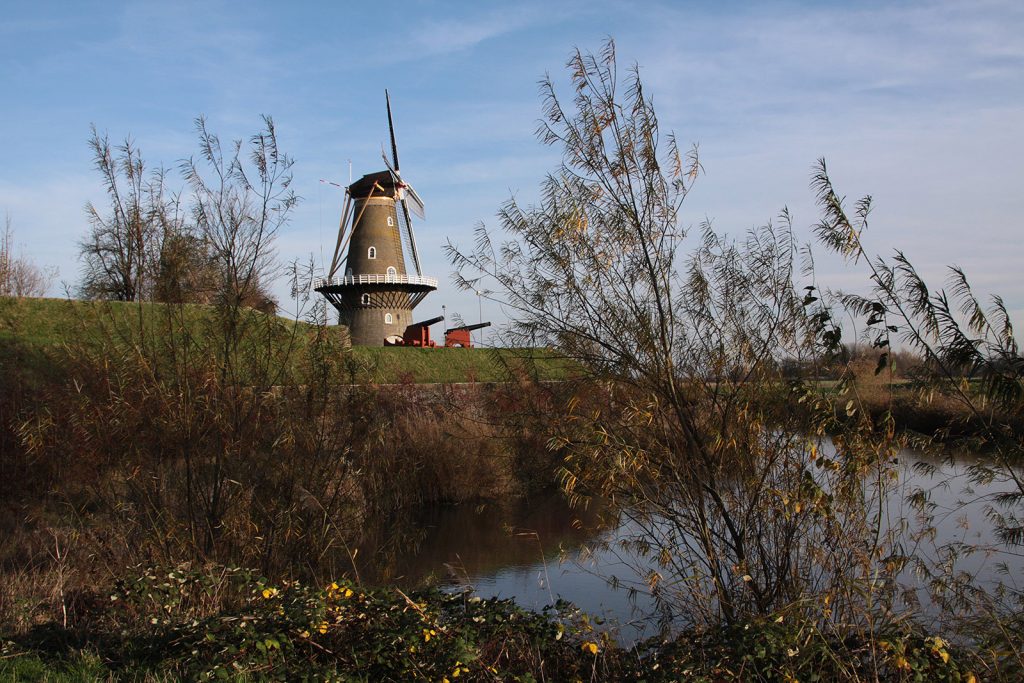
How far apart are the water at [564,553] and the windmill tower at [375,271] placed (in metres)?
19.0

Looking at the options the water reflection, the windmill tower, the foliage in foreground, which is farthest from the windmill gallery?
the foliage in foreground

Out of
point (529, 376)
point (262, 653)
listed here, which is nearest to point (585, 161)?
point (529, 376)

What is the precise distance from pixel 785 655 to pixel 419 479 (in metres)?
10.3

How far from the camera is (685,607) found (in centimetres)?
481

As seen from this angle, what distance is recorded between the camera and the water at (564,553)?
5729mm

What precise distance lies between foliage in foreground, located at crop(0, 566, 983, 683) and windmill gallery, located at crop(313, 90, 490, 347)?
26.2m

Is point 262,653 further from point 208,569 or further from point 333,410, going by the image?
point 333,410

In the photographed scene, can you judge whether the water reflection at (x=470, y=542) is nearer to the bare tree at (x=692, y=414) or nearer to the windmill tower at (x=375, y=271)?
the bare tree at (x=692, y=414)

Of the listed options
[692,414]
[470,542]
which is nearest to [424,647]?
[692,414]

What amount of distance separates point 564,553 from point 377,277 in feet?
86.0

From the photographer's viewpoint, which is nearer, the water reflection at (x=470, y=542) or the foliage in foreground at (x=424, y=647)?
the foliage in foreground at (x=424, y=647)

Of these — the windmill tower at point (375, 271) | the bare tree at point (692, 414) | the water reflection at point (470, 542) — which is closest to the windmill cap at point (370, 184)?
the windmill tower at point (375, 271)

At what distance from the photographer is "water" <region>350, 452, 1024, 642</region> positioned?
5729mm

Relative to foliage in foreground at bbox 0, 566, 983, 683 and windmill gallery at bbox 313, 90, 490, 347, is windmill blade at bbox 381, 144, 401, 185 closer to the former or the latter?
windmill gallery at bbox 313, 90, 490, 347
